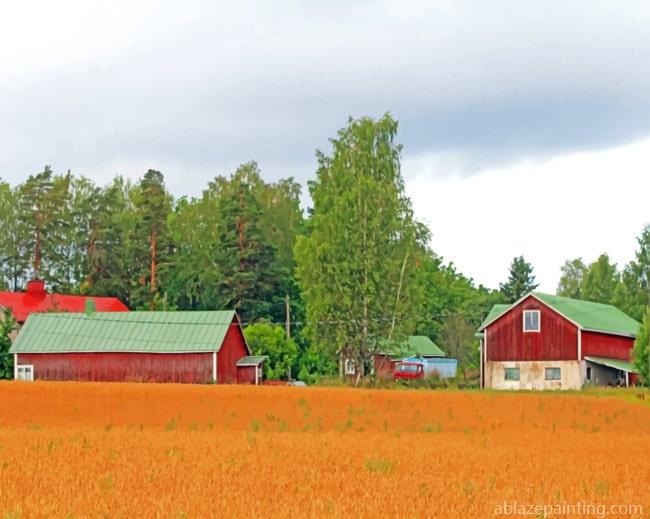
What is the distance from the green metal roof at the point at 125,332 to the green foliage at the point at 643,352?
921 inches

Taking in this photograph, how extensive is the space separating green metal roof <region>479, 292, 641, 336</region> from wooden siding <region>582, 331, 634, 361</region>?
466mm

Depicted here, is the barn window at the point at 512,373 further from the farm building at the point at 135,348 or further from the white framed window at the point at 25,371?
→ the white framed window at the point at 25,371

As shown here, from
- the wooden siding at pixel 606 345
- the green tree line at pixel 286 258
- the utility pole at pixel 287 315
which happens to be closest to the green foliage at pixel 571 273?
the green tree line at pixel 286 258

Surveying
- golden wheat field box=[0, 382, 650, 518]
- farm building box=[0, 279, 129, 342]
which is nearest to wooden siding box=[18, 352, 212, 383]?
farm building box=[0, 279, 129, 342]

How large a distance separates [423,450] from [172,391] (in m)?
22.6

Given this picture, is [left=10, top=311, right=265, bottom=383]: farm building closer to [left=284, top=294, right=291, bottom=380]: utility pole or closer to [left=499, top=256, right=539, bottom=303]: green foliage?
[left=284, top=294, right=291, bottom=380]: utility pole

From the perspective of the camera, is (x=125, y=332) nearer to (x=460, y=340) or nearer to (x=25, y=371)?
(x=25, y=371)

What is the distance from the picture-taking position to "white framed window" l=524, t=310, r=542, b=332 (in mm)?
68812

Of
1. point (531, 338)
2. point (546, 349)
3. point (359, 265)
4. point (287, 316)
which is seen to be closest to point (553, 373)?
point (546, 349)

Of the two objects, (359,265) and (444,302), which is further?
(444,302)

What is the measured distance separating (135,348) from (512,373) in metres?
22.4

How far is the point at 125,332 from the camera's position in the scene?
228ft

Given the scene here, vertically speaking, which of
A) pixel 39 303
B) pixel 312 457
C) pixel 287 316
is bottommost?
pixel 312 457

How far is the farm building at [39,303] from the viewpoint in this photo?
3346 inches
